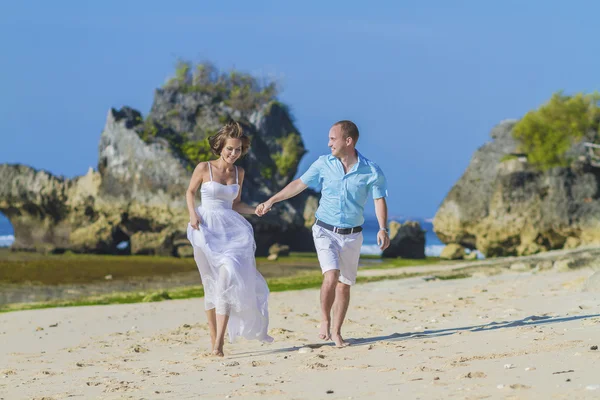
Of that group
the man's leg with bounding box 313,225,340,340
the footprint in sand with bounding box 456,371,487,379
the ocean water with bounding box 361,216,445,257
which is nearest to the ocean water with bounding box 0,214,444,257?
the ocean water with bounding box 361,216,445,257

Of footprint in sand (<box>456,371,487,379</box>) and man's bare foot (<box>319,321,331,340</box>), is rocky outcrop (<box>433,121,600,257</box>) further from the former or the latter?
footprint in sand (<box>456,371,487,379</box>)

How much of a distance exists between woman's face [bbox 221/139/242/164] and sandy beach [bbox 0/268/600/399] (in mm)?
1885

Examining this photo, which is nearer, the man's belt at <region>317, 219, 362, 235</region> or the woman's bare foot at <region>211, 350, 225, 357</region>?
the woman's bare foot at <region>211, 350, 225, 357</region>

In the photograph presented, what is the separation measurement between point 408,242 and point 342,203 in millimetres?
31353

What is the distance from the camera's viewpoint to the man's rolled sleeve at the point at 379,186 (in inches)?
312

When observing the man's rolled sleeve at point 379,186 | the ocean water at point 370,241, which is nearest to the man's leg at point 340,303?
the man's rolled sleeve at point 379,186

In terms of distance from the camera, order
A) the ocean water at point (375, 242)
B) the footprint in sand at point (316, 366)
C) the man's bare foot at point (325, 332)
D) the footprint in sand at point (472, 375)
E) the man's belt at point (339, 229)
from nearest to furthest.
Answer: the footprint in sand at point (472, 375) → the footprint in sand at point (316, 366) → the man's belt at point (339, 229) → the man's bare foot at point (325, 332) → the ocean water at point (375, 242)

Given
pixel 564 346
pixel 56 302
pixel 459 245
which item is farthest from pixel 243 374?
pixel 459 245

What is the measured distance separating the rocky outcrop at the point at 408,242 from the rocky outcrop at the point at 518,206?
1.27 meters

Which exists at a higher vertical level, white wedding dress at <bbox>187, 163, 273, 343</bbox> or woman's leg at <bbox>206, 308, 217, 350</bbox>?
white wedding dress at <bbox>187, 163, 273, 343</bbox>

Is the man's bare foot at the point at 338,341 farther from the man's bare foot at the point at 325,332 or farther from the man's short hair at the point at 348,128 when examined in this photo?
the man's short hair at the point at 348,128

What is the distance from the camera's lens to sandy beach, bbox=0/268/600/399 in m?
5.57

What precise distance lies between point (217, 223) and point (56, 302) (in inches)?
432

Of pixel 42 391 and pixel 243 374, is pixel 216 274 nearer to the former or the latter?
pixel 243 374
